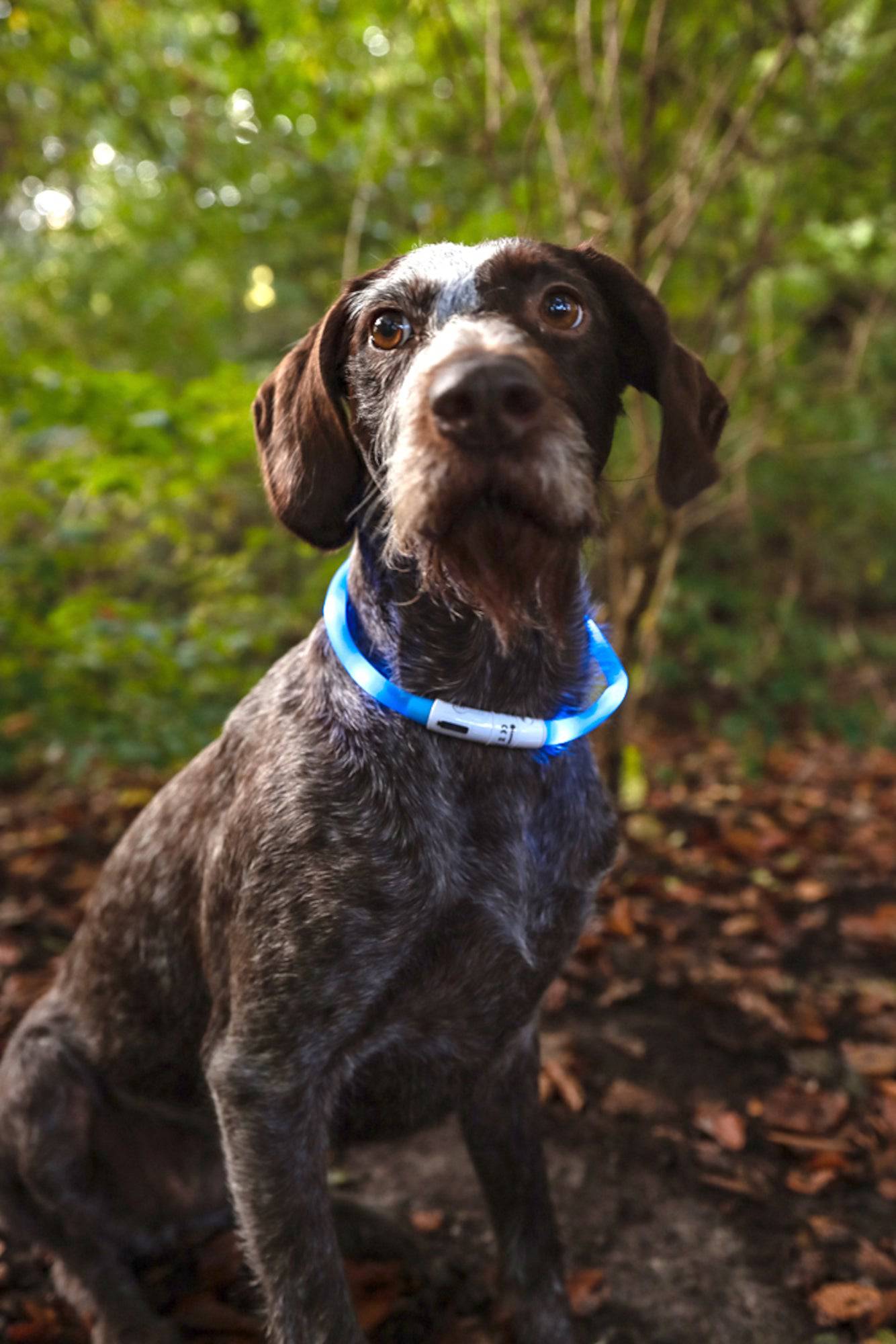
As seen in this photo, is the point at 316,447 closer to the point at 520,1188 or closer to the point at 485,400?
the point at 485,400

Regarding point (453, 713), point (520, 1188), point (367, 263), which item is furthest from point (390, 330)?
point (367, 263)

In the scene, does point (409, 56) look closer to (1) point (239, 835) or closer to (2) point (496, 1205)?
(1) point (239, 835)

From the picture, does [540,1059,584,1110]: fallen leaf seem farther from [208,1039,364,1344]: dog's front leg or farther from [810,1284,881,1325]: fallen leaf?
[208,1039,364,1344]: dog's front leg

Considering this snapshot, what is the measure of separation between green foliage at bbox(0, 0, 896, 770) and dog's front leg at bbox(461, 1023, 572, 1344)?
2.16 metres

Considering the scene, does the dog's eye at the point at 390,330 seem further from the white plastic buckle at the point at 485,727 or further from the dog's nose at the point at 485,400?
the white plastic buckle at the point at 485,727

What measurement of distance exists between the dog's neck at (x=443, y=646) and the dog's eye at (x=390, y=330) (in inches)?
15.0

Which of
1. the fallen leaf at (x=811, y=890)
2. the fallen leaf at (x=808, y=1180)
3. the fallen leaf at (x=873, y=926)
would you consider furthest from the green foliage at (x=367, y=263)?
the fallen leaf at (x=808, y=1180)

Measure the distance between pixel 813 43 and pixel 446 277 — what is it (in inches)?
124

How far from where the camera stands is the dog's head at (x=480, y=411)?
5.36 ft

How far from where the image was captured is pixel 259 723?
2.19m

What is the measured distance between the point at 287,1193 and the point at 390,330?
167cm

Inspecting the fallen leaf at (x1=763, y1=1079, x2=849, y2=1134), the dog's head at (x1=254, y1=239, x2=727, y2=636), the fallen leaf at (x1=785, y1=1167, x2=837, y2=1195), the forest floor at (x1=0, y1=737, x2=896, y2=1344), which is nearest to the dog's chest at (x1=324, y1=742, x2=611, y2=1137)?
the dog's head at (x1=254, y1=239, x2=727, y2=636)

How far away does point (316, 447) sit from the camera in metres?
2.02

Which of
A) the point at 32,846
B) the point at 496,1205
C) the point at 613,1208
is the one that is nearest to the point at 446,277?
the point at 496,1205
